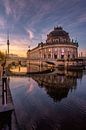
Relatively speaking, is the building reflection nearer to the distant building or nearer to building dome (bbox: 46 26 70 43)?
the distant building

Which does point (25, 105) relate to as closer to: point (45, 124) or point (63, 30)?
point (45, 124)

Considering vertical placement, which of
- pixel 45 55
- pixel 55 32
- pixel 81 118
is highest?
pixel 55 32

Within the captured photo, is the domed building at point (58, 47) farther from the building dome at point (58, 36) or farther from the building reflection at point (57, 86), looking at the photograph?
the building reflection at point (57, 86)

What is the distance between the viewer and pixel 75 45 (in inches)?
5851

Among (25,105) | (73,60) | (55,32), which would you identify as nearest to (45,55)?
(55,32)

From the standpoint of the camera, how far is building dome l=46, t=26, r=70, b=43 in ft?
469

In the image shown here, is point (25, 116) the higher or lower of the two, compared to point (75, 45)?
lower

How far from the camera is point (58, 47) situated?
5349 inches

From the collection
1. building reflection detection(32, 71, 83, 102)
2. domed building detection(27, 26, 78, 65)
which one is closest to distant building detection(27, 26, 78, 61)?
domed building detection(27, 26, 78, 65)

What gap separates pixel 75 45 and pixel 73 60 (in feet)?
122

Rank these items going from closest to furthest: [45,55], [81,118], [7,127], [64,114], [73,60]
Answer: [7,127], [81,118], [64,114], [73,60], [45,55]

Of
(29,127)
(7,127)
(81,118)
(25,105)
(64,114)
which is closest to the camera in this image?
(7,127)

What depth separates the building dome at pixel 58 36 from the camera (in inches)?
5624

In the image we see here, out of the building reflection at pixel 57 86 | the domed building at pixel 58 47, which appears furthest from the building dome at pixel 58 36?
the building reflection at pixel 57 86
